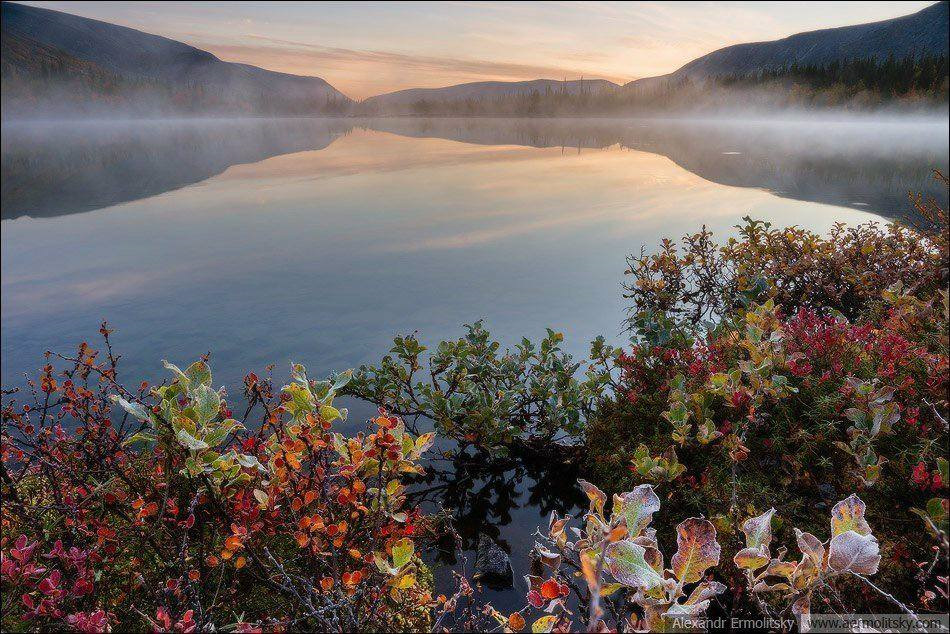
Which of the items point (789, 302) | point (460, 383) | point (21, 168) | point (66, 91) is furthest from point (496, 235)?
point (66, 91)

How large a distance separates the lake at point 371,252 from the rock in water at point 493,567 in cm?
15

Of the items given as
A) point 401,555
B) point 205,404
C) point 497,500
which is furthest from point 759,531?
point 497,500

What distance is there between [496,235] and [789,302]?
38.7ft

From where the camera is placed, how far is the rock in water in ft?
13.4

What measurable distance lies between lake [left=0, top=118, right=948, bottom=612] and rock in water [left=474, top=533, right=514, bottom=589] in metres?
0.15

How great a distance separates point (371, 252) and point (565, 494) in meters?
13.1

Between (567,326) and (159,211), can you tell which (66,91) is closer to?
(159,211)

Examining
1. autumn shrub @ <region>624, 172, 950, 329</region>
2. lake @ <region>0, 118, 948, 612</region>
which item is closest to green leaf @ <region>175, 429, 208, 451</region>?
lake @ <region>0, 118, 948, 612</region>

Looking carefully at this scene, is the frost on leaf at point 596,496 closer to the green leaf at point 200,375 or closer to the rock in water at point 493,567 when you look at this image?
the rock in water at point 493,567

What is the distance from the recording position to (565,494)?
17.1 ft

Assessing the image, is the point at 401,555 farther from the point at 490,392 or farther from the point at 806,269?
the point at 806,269

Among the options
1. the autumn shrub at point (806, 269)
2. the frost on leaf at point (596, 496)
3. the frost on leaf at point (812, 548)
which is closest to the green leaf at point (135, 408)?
the frost on leaf at point (596, 496)

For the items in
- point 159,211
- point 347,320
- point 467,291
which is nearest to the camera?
point 347,320

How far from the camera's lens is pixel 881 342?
435 cm
